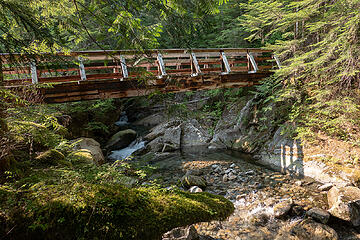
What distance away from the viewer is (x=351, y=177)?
4863 millimetres

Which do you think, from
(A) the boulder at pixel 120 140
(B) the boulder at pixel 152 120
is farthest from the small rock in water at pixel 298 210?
(B) the boulder at pixel 152 120

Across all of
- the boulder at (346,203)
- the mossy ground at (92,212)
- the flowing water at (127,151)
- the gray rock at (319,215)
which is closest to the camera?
the mossy ground at (92,212)

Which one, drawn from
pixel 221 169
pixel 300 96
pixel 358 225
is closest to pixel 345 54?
pixel 300 96

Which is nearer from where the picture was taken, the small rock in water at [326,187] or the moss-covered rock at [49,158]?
the moss-covered rock at [49,158]

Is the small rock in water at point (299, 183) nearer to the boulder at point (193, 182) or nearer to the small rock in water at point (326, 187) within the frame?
the small rock in water at point (326, 187)

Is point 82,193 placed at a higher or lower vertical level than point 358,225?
higher

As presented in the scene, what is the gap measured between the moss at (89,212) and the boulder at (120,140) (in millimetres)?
10136

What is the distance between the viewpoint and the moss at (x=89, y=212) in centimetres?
126

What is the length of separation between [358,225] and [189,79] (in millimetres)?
6157

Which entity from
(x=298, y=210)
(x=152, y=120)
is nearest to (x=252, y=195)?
(x=298, y=210)

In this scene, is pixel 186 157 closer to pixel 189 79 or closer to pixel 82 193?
pixel 189 79

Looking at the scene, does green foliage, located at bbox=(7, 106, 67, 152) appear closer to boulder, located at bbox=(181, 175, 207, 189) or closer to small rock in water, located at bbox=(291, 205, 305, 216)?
boulder, located at bbox=(181, 175, 207, 189)

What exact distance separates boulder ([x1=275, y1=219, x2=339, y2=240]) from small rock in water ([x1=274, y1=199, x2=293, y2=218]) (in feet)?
0.98

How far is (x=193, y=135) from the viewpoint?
38.9ft
